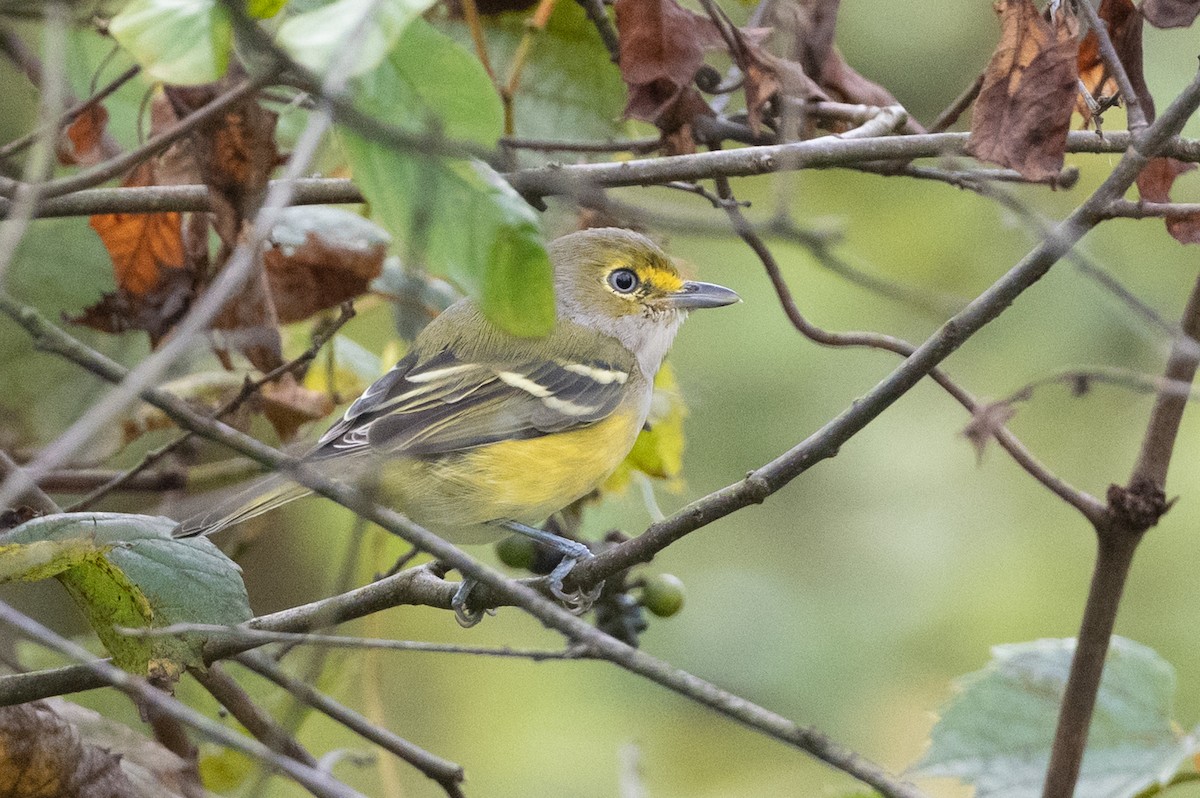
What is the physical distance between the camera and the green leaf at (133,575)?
2.06 m

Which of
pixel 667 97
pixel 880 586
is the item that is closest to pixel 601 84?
pixel 667 97

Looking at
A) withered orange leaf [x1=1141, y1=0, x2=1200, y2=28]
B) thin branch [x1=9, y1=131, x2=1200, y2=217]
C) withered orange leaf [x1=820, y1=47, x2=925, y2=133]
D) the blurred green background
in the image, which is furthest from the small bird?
the blurred green background

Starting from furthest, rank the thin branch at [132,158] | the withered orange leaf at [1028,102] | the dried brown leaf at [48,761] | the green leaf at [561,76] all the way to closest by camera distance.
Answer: the green leaf at [561,76]
the withered orange leaf at [1028,102]
the dried brown leaf at [48,761]
the thin branch at [132,158]

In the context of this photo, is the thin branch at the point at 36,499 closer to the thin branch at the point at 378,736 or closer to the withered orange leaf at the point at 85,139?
the thin branch at the point at 378,736

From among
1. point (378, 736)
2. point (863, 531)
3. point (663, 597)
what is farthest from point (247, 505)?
point (863, 531)

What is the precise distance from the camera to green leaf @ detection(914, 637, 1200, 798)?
3.01 m

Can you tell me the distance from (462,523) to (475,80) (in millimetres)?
1807

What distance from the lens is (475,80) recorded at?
168 cm

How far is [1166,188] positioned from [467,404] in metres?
1.83

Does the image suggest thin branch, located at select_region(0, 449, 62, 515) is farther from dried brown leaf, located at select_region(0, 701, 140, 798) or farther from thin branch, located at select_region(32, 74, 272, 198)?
thin branch, located at select_region(32, 74, 272, 198)

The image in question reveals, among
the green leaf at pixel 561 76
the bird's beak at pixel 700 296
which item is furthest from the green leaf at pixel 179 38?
the bird's beak at pixel 700 296

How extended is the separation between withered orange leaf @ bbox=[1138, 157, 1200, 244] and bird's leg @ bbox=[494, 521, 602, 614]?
52.8 inches

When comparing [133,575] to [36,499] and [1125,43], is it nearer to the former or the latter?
[36,499]

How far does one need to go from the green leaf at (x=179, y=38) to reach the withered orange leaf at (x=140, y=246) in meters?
1.49
